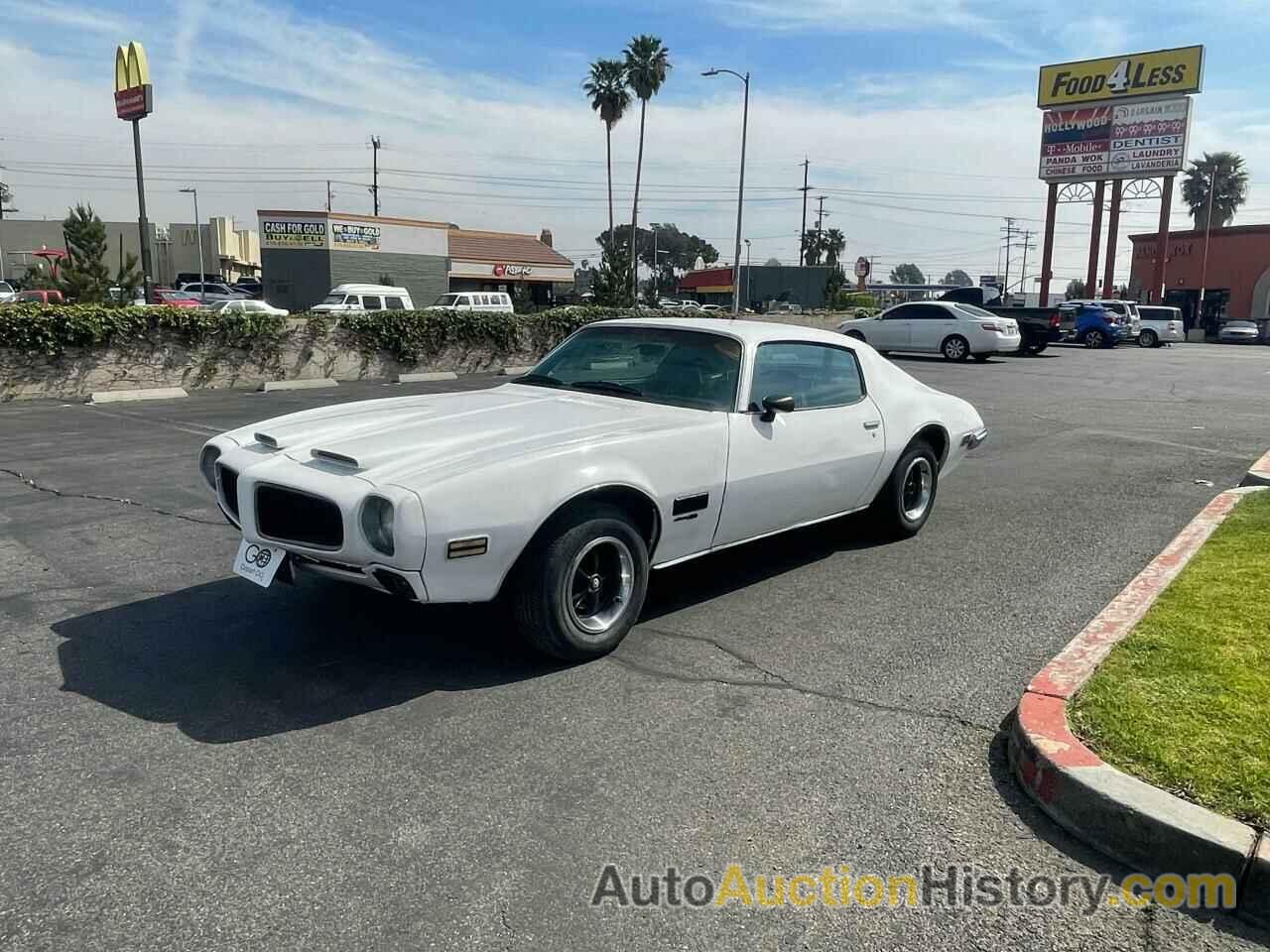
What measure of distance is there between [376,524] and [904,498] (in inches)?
152

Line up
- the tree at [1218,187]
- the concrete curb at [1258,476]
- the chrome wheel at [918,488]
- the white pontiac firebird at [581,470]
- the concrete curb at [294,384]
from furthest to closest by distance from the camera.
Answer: the tree at [1218,187]
the concrete curb at [294,384]
the concrete curb at [1258,476]
the chrome wheel at [918,488]
the white pontiac firebird at [581,470]

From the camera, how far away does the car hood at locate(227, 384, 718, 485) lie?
397 centimetres

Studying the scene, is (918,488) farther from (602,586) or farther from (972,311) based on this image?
(972,311)

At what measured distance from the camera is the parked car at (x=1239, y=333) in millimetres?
44938

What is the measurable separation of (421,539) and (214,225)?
7591cm

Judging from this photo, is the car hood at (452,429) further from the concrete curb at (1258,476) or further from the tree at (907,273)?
the tree at (907,273)

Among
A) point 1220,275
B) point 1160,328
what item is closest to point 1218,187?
point 1220,275

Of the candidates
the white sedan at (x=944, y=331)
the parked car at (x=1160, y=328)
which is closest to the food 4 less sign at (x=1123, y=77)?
the parked car at (x=1160, y=328)

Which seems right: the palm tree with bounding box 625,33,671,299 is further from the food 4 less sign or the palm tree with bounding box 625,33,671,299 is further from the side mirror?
the side mirror

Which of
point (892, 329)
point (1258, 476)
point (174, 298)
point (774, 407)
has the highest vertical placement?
point (174, 298)

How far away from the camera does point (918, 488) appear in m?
6.60

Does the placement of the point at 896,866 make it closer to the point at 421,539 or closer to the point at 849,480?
the point at 421,539

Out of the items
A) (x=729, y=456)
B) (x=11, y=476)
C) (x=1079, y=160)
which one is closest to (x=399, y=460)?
(x=729, y=456)

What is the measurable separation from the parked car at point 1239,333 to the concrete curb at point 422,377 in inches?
1591
